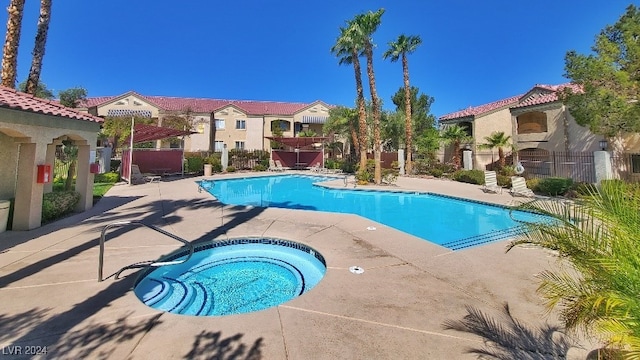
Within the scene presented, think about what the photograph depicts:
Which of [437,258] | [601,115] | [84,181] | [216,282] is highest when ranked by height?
[601,115]

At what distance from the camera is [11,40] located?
9.57 metres

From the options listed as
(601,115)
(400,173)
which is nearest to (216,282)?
(601,115)

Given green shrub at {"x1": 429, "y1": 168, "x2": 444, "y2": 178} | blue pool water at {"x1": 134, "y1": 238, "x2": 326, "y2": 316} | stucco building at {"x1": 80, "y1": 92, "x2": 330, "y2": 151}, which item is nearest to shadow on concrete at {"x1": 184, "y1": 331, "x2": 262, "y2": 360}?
blue pool water at {"x1": 134, "y1": 238, "x2": 326, "y2": 316}

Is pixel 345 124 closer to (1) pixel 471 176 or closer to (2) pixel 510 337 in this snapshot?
(1) pixel 471 176

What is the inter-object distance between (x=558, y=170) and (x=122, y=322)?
2600cm

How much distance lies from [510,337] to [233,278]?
4715 millimetres

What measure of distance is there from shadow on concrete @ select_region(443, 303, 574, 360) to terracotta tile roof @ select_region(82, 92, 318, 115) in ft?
131

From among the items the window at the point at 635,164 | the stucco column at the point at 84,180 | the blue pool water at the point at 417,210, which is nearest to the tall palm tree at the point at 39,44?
the stucco column at the point at 84,180

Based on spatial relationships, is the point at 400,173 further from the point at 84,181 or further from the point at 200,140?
the point at 200,140

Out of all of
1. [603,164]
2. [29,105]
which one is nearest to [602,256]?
[29,105]

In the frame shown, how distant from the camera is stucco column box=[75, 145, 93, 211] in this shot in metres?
9.80

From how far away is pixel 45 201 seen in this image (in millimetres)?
8336

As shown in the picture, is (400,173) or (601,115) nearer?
(601,115)

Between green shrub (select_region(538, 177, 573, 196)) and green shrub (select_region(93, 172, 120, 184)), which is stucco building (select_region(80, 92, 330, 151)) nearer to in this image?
green shrub (select_region(93, 172, 120, 184))
